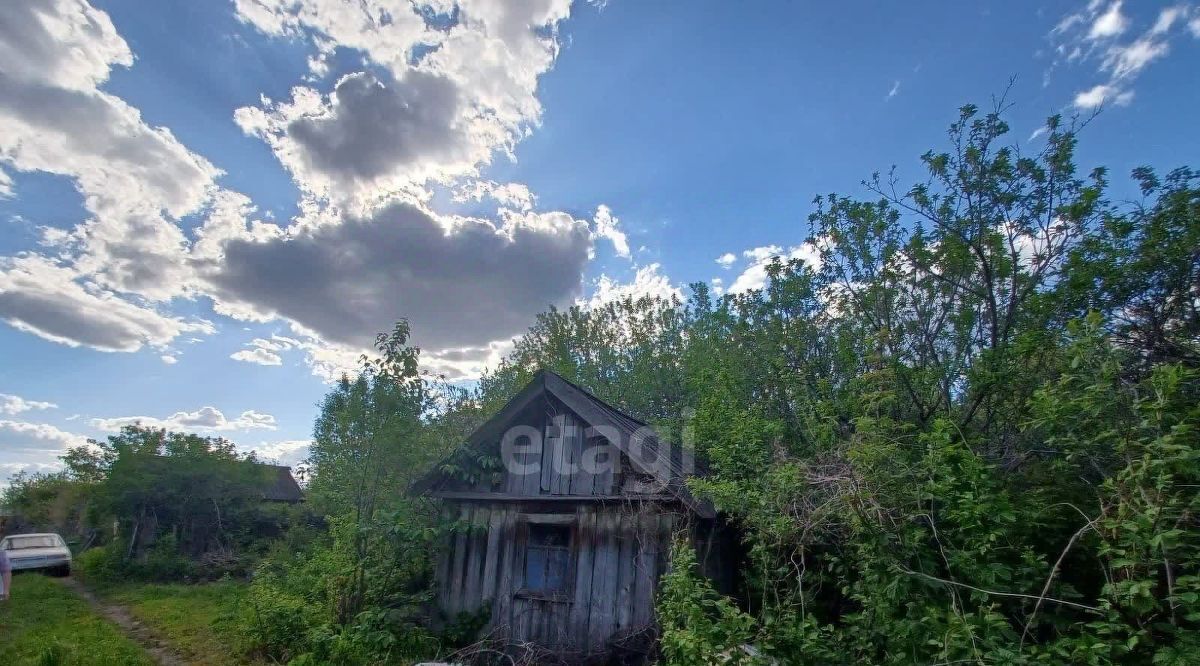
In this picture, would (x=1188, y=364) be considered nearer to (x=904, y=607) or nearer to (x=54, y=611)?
(x=904, y=607)

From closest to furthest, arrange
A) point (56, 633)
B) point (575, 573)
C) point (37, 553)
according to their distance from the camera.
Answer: point (575, 573), point (56, 633), point (37, 553)

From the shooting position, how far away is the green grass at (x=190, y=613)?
8781 mm

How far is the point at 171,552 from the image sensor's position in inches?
770

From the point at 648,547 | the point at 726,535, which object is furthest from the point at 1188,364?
the point at 648,547

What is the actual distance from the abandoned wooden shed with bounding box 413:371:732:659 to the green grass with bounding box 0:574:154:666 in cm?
491

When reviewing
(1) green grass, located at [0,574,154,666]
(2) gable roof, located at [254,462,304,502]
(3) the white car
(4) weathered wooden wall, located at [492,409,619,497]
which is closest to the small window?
(4) weathered wooden wall, located at [492,409,619,497]

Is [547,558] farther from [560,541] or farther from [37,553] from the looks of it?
[37,553]

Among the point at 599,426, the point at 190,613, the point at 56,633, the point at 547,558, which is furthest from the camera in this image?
the point at 190,613

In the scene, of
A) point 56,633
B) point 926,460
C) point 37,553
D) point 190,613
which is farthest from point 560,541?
point 37,553

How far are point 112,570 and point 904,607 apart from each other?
79.2 ft

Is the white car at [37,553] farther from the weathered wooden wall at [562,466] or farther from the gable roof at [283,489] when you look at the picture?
the weathered wooden wall at [562,466]

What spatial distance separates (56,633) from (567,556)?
9.20 meters

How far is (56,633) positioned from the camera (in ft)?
30.4

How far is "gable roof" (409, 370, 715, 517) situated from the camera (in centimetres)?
708
